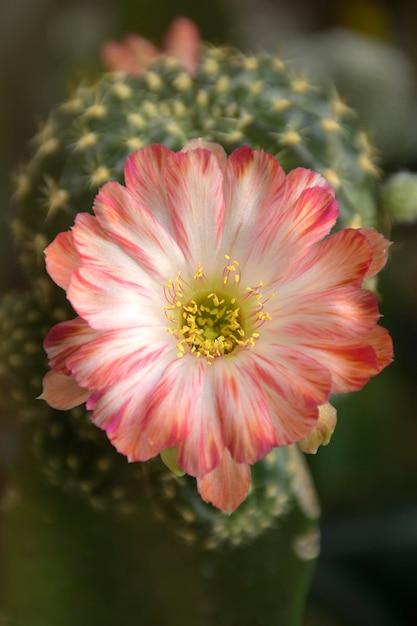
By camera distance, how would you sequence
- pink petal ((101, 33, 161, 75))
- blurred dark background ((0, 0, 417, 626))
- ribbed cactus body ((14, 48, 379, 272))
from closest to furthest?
ribbed cactus body ((14, 48, 379, 272)) < pink petal ((101, 33, 161, 75)) < blurred dark background ((0, 0, 417, 626))

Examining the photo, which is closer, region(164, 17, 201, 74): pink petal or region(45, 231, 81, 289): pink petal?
region(45, 231, 81, 289): pink petal

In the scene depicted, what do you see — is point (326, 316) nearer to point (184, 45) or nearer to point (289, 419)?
point (289, 419)

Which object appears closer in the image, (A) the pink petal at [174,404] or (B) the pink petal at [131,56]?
(A) the pink petal at [174,404]

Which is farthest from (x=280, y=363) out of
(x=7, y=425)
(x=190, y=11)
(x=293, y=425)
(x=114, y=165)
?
(x=190, y=11)

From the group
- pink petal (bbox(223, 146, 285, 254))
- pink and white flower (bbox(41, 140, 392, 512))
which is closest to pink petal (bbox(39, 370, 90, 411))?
pink and white flower (bbox(41, 140, 392, 512))

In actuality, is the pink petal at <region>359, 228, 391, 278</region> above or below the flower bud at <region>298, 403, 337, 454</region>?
above

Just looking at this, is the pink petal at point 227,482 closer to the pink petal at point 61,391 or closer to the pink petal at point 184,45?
the pink petal at point 61,391

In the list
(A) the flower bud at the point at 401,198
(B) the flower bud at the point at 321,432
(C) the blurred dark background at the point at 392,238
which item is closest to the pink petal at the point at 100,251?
(B) the flower bud at the point at 321,432

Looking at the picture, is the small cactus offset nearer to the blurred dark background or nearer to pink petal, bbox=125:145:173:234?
pink petal, bbox=125:145:173:234
